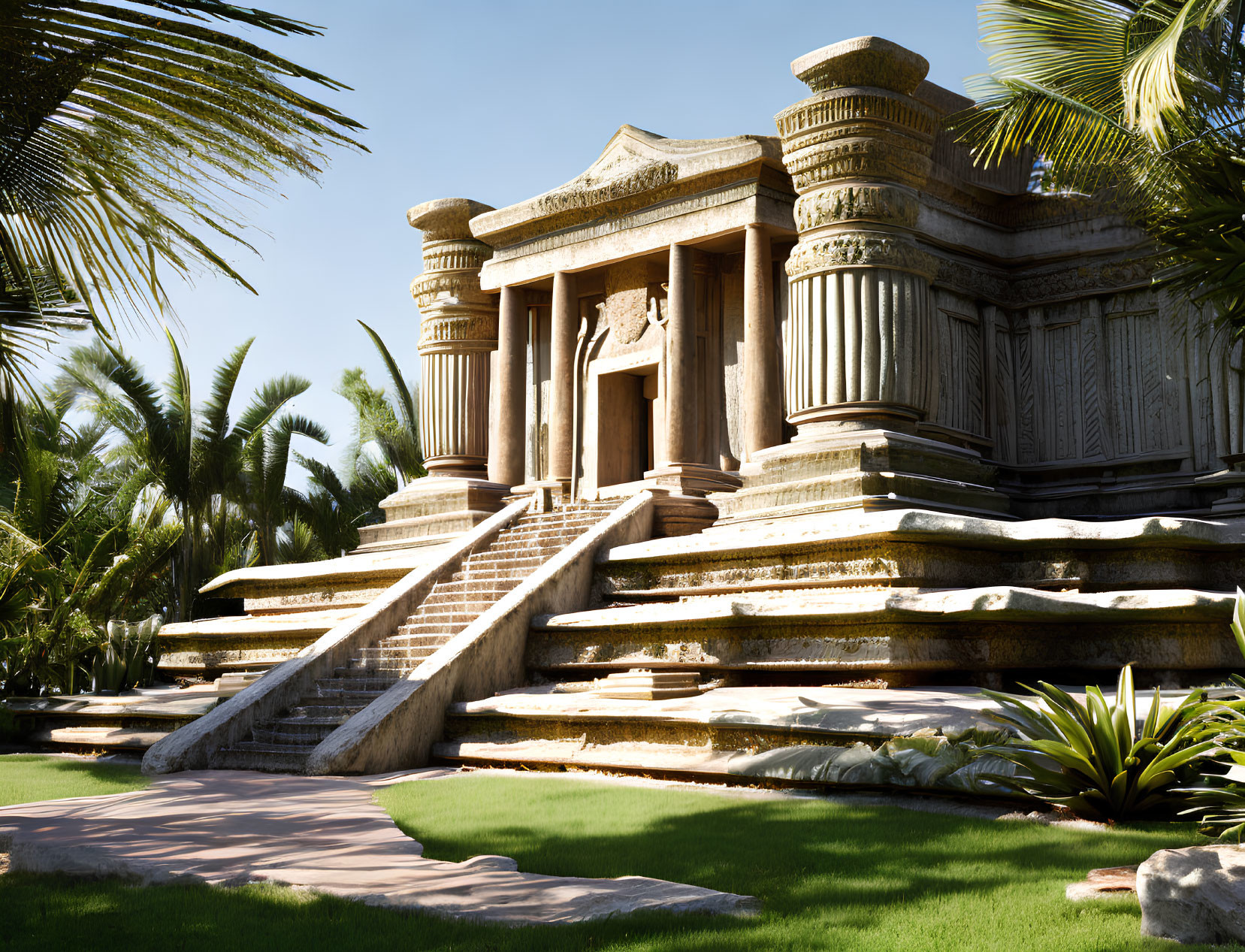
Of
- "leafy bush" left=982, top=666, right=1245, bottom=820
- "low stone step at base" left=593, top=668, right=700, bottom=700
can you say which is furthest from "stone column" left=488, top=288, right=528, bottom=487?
"leafy bush" left=982, top=666, right=1245, bottom=820

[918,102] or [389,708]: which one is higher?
[918,102]

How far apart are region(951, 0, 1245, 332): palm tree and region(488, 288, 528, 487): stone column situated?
6.77 metres

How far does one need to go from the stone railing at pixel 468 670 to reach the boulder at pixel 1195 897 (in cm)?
645

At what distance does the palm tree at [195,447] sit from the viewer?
944 inches

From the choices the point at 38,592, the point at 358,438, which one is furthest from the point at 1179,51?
the point at 358,438

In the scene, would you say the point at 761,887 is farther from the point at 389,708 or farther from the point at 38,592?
the point at 38,592

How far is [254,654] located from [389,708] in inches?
230

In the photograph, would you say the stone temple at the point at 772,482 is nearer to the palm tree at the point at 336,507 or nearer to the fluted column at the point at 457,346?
the fluted column at the point at 457,346

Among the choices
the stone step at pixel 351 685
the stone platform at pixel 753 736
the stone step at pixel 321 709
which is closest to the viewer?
the stone platform at pixel 753 736

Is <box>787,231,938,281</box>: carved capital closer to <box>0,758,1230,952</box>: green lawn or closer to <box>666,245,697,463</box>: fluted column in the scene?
<box>666,245,697,463</box>: fluted column

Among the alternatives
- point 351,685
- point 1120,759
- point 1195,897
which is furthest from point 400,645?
point 1195,897

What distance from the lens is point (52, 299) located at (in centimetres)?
472

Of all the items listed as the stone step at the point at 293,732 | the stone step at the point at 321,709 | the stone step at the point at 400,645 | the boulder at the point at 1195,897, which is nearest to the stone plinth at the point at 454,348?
the stone step at the point at 400,645

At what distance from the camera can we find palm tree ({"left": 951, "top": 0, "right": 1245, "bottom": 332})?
837 cm
